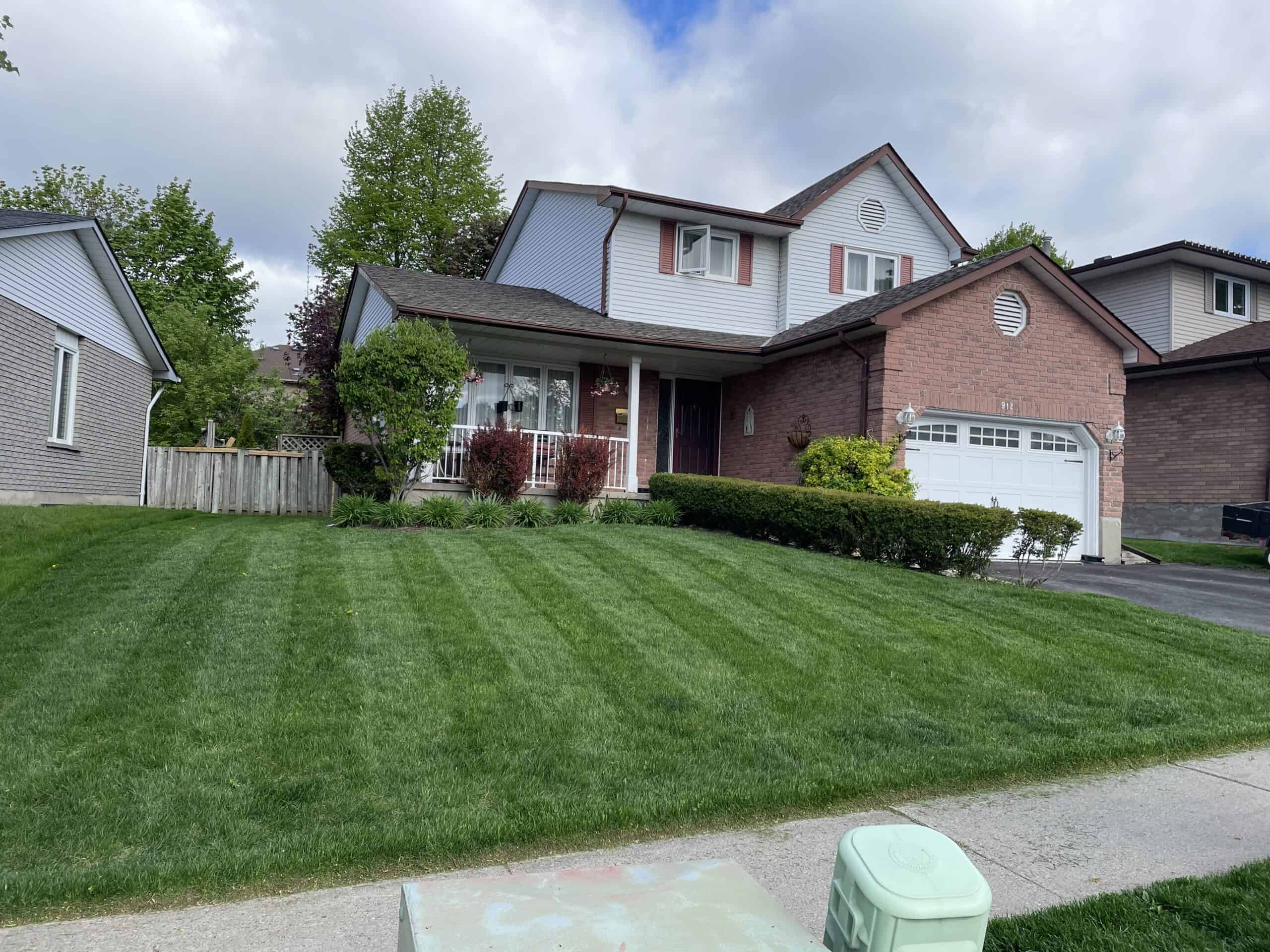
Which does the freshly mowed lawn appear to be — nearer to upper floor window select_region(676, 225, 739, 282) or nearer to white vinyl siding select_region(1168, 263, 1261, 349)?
upper floor window select_region(676, 225, 739, 282)

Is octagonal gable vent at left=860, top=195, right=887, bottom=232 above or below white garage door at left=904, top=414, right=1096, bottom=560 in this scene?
above

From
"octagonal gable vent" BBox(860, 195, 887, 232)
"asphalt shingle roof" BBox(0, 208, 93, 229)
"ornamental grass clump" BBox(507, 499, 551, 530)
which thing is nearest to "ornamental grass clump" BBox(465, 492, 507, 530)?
"ornamental grass clump" BBox(507, 499, 551, 530)

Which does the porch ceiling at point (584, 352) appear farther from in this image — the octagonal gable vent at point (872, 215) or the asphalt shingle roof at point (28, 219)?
the asphalt shingle roof at point (28, 219)

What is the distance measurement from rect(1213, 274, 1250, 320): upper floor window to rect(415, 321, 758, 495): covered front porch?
43.1 feet

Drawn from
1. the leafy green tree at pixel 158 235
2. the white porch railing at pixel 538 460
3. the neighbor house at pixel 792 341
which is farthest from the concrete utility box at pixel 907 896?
the leafy green tree at pixel 158 235

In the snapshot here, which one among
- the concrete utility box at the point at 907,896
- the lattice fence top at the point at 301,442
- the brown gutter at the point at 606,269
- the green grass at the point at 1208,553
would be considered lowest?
the concrete utility box at the point at 907,896

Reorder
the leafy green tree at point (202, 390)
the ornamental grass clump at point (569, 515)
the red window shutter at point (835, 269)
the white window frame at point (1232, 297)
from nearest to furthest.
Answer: the ornamental grass clump at point (569, 515), the red window shutter at point (835, 269), the white window frame at point (1232, 297), the leafy green tree at point (202, 390)

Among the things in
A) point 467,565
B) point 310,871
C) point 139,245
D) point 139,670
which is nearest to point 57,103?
point 139,245

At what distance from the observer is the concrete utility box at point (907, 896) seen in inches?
67.1

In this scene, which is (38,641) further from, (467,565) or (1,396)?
(1,396)

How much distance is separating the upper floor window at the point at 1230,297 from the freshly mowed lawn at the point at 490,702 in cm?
1631

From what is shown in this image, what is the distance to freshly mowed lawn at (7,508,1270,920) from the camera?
3496 millimetres

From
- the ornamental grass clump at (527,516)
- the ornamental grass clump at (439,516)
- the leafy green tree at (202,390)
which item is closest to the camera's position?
the ornamental grass clump at (439,516)

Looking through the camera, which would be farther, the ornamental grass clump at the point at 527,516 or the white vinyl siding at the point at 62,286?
the ornamental grass clump at the point at 527,516
